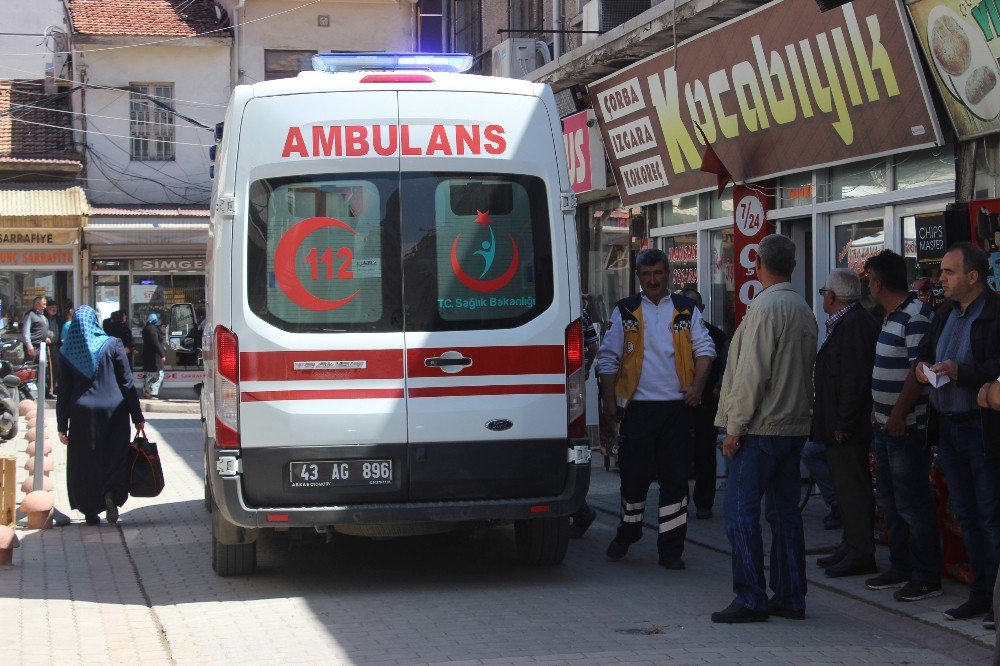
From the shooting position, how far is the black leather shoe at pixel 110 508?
34.0 feet

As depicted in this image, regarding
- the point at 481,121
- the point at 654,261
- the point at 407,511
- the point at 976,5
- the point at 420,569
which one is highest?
the point at 976,5

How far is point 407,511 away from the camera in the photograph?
732 cm

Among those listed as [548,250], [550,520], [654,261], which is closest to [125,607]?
[550,520]

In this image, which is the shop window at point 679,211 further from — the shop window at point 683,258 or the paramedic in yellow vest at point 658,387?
the paramedic in yellow vest at point 658,387

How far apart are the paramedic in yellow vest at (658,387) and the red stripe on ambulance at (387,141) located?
1.34 meters

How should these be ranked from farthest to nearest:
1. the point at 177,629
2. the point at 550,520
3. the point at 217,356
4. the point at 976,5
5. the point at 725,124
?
the point at 725,124 < the point at 976,5 < the point at 550,520 < the point at 217,356 < the point at 177,629

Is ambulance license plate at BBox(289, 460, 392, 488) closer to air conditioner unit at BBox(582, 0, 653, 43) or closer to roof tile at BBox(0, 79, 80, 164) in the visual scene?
air conditioner unit at BBox(582, 0, 653, 43)

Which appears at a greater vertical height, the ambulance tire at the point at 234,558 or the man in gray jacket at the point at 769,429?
the man in gray jacket at the point at 769,429

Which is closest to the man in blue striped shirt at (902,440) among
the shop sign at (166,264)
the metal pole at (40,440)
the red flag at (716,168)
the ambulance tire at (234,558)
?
the ambulance tire at (234,558)

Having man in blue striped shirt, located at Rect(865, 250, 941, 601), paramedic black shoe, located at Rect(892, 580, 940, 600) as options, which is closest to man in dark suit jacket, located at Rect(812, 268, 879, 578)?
man in blue striped shirt, located at Rect(865, 250, 941, 601)

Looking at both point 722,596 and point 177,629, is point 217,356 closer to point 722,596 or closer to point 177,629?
point 177,629

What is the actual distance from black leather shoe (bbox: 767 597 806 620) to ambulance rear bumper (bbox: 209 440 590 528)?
1.22m

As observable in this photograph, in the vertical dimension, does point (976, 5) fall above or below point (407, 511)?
above

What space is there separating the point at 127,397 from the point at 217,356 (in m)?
3.24
